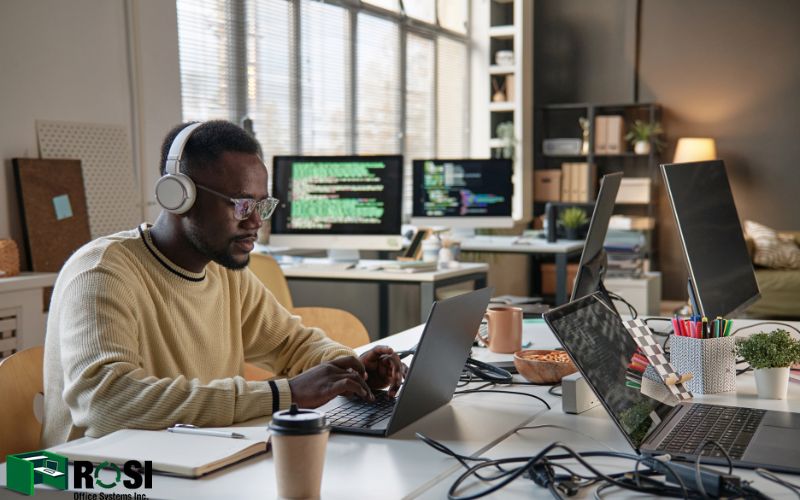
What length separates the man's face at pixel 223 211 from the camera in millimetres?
1738

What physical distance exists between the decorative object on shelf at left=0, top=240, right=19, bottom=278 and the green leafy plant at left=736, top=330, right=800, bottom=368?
2523mm

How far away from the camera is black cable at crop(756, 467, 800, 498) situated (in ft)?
3.59

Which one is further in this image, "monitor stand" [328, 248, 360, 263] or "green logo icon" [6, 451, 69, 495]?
"monitor stand" [328, 248, 360, 263]

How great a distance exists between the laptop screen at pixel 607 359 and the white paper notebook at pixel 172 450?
47cm

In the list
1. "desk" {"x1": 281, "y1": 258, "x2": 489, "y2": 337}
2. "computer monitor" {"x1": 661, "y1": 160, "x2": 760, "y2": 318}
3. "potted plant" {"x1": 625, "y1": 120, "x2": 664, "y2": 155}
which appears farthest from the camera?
"potted plant" {"x1": 625, "y1": 120, "x2": 664, "y2": 155}

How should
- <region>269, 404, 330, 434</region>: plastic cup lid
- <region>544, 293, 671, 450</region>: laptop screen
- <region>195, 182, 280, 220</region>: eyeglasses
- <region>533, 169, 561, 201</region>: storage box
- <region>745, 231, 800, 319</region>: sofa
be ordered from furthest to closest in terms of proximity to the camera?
<region>533, 169, 561, 201</region>: storage box, <region>745, 231, 800, 319</region>: sofa, <region>195, 182, 280, 220</region>: eyeglasses, <region>544, 293, 671, 450</region>: laptop screen, <region>269, 404, 330, 434</region>: plastic cup lid

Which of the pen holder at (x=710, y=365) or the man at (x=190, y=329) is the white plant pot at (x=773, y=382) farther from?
the man at (x=190, y=329)

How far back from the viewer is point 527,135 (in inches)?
305

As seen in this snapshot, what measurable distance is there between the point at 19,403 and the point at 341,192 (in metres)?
2.70

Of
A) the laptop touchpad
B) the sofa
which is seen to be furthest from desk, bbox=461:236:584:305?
the laptop touchpad

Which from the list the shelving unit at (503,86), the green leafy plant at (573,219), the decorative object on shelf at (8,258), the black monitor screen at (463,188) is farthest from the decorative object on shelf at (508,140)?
the decorative object on shelf at (8,258)

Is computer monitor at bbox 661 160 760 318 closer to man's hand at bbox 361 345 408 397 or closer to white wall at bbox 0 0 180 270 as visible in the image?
man's hand at bbox 361 345 408 397

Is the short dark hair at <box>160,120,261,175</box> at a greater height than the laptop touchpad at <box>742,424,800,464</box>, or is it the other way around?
the short dark hair at <box>160,120,261,175</box>

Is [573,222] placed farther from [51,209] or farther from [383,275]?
[51,209]
